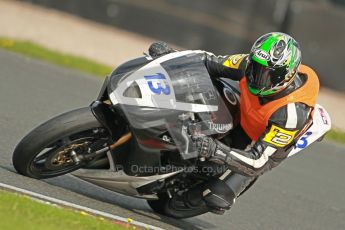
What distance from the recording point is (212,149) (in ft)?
18.1

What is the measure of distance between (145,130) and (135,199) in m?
1.51

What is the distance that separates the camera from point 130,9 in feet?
46.7

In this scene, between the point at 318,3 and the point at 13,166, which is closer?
the point at 13,166

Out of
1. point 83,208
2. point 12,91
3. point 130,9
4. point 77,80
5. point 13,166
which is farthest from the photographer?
point 130,9

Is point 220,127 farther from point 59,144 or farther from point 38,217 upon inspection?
point 38,217

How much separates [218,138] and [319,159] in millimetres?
4292

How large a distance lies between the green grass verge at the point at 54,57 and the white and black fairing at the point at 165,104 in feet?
21.1

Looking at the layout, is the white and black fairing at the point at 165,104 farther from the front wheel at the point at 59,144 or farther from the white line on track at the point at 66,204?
the white line on track at the point at 66,204

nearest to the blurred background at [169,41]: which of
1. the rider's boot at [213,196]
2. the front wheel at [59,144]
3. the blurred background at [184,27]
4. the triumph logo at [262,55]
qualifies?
the blurred background at [184,27]

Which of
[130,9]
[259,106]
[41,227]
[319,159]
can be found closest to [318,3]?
[130,9]

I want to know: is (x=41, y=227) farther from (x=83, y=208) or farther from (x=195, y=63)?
(x=195, y=63)

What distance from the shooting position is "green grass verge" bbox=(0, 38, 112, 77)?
12211 mm

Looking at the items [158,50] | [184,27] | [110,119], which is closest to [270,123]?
[158,50]

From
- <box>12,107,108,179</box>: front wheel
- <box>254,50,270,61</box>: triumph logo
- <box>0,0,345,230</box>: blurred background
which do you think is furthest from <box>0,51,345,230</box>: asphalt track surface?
<box>254,50,270,61</box>: triumph logo
